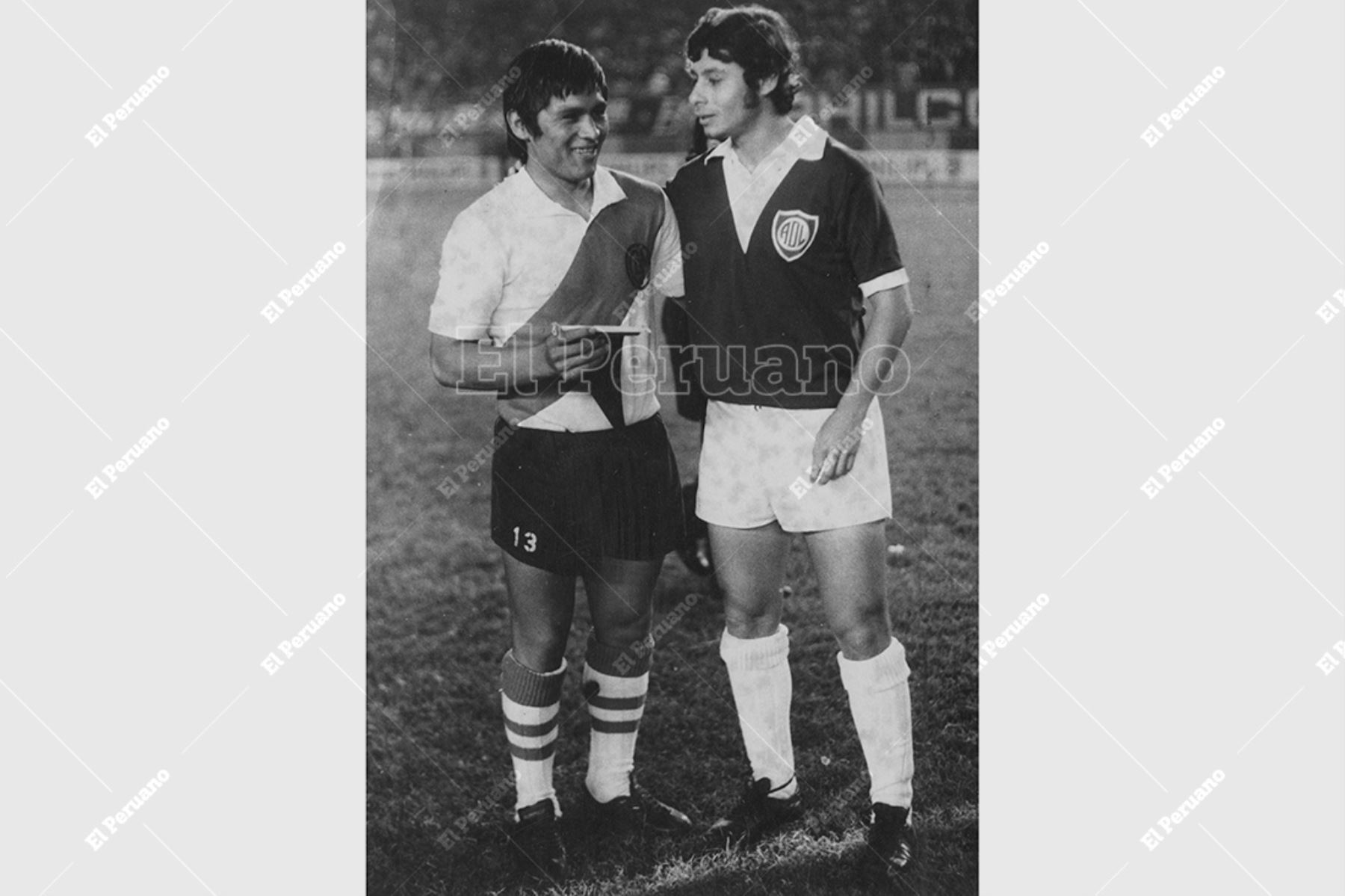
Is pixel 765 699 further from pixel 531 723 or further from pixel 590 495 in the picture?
pixel 590 495

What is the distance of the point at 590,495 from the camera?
572cm

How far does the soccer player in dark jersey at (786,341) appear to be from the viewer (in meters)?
5.67

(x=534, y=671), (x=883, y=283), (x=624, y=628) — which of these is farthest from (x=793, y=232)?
(x=534, y=671)

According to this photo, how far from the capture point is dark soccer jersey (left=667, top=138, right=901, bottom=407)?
18.6 feet

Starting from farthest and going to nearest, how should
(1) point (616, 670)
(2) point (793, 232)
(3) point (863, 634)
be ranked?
(1) point (616, 670)
(3) point (863, 634)
(2) point (793, 232)

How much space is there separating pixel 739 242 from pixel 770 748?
1.58 meters

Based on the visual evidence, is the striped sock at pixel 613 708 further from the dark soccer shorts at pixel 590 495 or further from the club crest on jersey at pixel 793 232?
the club crest on jersey at pixel 793 232

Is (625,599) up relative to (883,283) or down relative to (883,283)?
down

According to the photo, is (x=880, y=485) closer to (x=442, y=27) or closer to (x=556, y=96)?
(x=556, y=96)

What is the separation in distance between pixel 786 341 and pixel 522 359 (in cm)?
80

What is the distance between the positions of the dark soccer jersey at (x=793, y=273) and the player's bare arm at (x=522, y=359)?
0.38 meters

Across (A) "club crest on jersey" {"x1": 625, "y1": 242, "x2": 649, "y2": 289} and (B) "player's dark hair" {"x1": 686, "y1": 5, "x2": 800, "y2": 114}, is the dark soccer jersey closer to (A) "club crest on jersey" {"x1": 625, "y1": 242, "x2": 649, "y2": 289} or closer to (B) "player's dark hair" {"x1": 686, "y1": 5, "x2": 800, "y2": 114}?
(A) "club crest on jersey" {"x1": 625, "y1": 242, "x2": 649, "y2": 289}

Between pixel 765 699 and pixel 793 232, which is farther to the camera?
pixel 765 699

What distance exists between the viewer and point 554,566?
18.9 ft
